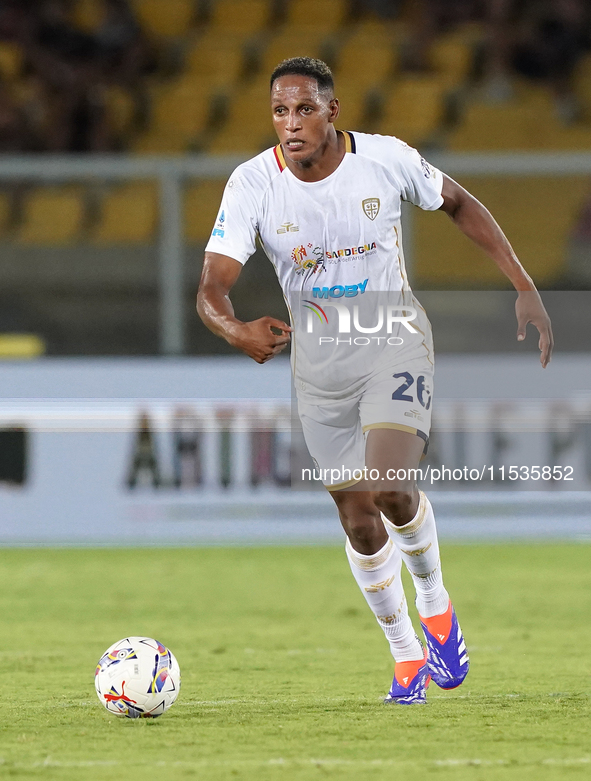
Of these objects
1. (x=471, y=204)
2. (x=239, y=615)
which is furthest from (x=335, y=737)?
(x=239, y=615)

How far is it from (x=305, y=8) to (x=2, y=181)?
6.75 metres

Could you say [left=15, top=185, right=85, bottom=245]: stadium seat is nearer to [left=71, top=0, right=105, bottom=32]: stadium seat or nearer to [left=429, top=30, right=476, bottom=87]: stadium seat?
[left=71, top=0, right=105, bottom=32]: stadium seat

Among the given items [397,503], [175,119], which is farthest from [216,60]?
[397,503]

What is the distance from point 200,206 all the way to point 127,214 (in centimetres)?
59

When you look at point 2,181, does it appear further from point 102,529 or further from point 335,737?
point 335,737

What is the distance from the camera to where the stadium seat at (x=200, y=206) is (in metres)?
10.7

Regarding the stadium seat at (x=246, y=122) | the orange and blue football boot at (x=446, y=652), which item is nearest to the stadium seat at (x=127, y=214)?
the stadium seat at (x=246, y=122)

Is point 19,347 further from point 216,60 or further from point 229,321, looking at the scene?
point 216,60

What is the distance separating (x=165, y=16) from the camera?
16156mm

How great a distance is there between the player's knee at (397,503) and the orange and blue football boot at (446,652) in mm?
414

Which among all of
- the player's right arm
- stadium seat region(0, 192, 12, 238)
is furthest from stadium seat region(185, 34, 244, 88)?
the player's right arm

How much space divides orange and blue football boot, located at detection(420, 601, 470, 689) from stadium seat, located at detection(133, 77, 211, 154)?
9.92 metres

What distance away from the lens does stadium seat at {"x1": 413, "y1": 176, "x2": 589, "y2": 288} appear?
1033cm

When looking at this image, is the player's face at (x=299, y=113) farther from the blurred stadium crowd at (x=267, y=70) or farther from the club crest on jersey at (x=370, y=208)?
the blurred stadium crowd at (x=267, y=70)
